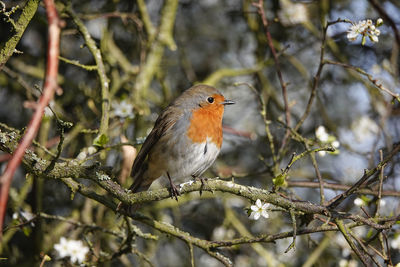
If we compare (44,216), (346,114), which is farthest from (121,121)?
(346,114)

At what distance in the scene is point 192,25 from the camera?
570cm

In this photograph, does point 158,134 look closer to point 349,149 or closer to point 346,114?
point 349,149

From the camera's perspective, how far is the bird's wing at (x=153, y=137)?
3.51 meters

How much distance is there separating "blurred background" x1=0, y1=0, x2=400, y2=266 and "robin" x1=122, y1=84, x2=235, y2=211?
26 cm

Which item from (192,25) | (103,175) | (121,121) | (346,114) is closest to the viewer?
(103,175)

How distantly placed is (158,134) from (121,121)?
422 mm

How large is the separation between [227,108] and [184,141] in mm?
2216

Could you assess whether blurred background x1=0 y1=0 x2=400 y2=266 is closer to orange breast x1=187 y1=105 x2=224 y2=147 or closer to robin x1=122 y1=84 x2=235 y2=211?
robin x1=122 y1=84 x2=235 y2=211

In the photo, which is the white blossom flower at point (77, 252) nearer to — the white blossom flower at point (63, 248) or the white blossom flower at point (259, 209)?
the white blossom flower at point (63, 248)

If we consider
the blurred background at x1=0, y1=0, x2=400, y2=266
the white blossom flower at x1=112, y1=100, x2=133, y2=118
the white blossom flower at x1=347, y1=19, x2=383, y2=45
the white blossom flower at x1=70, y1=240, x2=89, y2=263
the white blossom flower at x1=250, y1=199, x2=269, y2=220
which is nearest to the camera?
the white blossom flower at x1=250, y1=199, x2=269, y2=220

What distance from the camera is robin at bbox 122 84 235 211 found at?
3.50 meters

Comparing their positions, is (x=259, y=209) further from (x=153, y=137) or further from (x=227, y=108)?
(x=227, y=108)

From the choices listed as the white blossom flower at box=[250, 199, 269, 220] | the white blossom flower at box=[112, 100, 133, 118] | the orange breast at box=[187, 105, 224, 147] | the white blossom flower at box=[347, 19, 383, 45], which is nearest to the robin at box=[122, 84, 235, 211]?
the orange breast at box=[187, 105, 224, 147]

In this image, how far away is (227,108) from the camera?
18.6 feet
